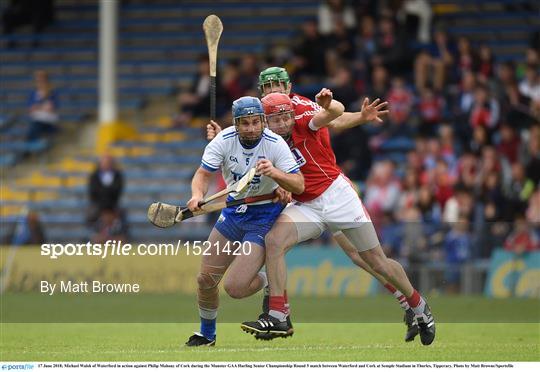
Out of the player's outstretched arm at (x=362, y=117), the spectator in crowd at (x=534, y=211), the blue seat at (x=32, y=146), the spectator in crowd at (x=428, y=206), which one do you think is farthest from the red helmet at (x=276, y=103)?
the blue seat at (x=32, y=146)

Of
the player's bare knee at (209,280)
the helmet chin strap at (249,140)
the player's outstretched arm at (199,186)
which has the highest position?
the helmet chin strap at (249,140)

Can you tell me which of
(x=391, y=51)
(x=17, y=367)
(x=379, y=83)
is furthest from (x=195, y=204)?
(x=391, y=51)

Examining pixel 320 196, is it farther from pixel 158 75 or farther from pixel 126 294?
pixel 158 75

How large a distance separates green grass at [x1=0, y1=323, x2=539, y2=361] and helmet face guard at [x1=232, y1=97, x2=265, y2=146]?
1779 mm

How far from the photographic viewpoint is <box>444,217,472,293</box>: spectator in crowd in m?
19.0

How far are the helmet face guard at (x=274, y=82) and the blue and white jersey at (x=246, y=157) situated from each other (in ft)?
2.32

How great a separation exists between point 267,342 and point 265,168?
2077mm

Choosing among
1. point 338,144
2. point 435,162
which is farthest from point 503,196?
point 338,144

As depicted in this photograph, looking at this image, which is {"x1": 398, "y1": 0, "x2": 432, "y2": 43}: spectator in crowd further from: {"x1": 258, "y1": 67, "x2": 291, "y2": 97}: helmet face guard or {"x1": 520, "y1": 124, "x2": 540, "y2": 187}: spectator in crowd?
{"x1": 258, "y1": 67, "x2": 291, "y2": 97}: helmet face guard

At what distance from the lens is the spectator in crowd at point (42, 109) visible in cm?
2494

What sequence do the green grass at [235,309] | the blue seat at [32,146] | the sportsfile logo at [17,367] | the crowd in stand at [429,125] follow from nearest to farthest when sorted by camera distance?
the sportsfile logo at [17,367]
the green grass at [235,309]
the crowd in stand at [429,125]
the blue seat at [32,146]

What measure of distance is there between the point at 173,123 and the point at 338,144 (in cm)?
549

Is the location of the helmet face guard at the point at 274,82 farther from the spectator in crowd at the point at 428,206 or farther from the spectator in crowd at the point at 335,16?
the spectator in crowd at the point at 335,16

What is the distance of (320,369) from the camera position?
30.2ft
